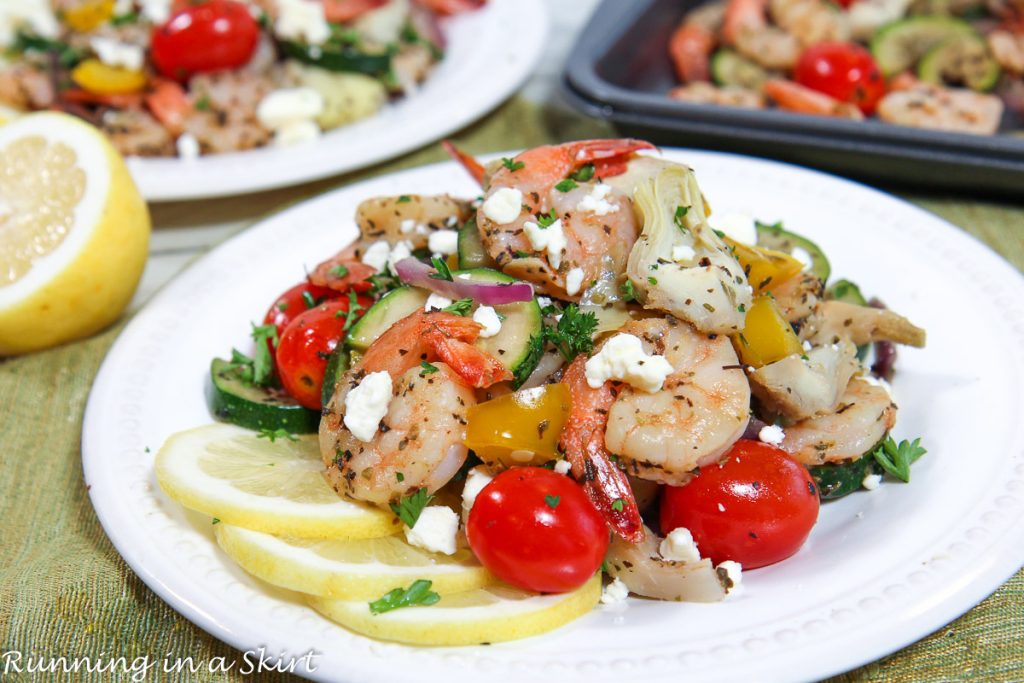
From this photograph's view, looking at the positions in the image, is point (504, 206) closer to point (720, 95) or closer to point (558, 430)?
point (558, 430)

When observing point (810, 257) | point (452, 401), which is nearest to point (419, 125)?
point (810, 257)

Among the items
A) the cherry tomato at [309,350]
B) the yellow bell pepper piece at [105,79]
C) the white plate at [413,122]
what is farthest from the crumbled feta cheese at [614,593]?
the yellow bell pepper piece at [105,79]

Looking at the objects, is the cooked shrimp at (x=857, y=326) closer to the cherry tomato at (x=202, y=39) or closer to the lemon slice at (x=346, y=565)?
the lemon slice at (x=346, y=565)

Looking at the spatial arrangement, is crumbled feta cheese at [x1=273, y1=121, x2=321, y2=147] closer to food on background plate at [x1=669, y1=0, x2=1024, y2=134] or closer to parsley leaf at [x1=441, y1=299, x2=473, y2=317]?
food on background plate at [x1=669, y1=0, x2=1024, y2=134]

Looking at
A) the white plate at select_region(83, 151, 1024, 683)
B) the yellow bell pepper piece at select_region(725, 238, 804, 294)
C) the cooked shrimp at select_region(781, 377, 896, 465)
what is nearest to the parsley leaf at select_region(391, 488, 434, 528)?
the white plate at select_region(83, 151, 1024, 683)

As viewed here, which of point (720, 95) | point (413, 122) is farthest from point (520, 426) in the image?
point (720, 95)
